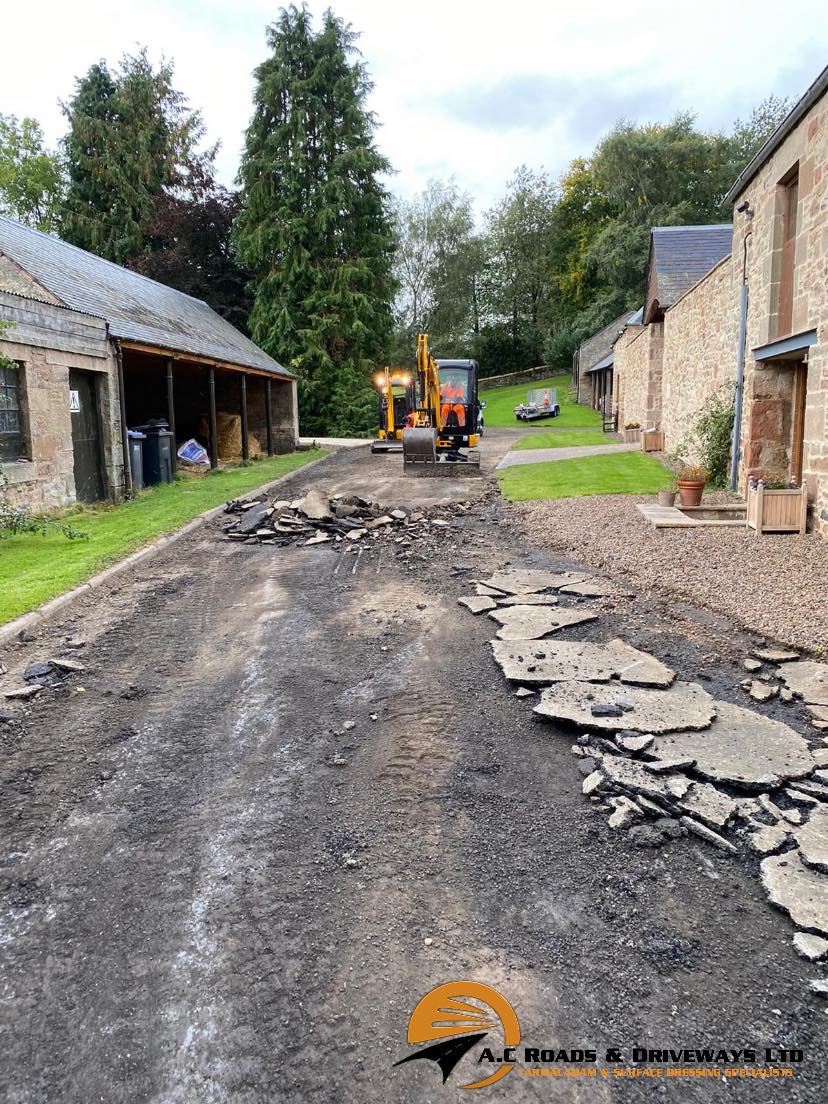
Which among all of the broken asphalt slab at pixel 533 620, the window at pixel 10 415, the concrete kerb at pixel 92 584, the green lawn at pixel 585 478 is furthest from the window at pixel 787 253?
the window at pixel 10 415

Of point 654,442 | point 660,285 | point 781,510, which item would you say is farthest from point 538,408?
point 781,510

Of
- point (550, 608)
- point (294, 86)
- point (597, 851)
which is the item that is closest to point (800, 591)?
point (550, 608)

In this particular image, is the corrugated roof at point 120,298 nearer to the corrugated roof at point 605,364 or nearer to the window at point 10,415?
the window at point 10,415

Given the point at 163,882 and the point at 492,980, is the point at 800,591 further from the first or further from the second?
the point at 163,882


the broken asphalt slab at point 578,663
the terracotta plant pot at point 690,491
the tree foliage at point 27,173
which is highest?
the tree foliage at point 27,173

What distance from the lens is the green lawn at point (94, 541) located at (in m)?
→ 7.93

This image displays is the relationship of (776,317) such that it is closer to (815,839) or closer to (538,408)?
(815,839)

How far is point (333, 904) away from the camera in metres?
3.06

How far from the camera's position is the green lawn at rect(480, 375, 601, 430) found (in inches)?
1668

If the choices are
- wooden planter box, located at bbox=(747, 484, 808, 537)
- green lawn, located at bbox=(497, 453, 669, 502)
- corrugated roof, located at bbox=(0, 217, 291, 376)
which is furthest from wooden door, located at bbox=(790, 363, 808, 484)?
corrugated roof, located at bbox=(0, 217, 291, 376)

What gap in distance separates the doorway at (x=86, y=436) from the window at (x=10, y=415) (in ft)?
5.37

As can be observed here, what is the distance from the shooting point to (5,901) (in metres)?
3.14

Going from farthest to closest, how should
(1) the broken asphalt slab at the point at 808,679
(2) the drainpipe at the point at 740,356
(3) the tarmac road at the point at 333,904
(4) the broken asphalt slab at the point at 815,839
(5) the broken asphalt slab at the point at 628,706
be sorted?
(2) the drainpipe at the point at 740,356
(1) the broken asphalt slab at the point at 808,679
(5) the broken asphalt slab at the point at 628,706
(4) the broken asphalt slab at the point at 815,839
(3) the tarmac road at the point at 333,904

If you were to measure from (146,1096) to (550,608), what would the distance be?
17.7 feet
